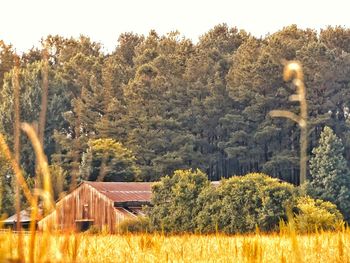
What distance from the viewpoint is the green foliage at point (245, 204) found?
117 feet

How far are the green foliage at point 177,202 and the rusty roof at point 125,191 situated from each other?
266 inches

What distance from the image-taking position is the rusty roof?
1905 inches

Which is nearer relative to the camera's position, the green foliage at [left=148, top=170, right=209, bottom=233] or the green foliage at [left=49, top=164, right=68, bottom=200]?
the green foliage at [left=49, top=164, right=68, bottom=200]

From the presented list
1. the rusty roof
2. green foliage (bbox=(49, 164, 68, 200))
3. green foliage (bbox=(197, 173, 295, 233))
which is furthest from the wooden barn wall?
green foliage (bbox=(49, 164, 68, 200))

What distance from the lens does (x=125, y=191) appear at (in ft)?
163

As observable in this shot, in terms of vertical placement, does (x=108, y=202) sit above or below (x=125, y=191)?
below

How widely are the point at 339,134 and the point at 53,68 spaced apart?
31.6 m

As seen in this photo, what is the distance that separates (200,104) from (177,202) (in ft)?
118

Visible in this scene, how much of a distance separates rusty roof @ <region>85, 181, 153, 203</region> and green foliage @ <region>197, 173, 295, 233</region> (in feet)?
35.5

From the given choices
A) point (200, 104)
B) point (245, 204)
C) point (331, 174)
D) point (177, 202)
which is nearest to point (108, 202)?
point (177, 202)

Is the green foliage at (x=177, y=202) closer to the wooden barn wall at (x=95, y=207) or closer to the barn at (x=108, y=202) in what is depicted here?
the barn at (x=108, y=202)

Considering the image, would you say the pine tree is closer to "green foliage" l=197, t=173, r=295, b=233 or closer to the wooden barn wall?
the wooden barn wall

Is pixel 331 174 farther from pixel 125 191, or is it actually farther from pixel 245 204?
pixel 245 204

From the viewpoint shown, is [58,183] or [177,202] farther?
[177,202]
